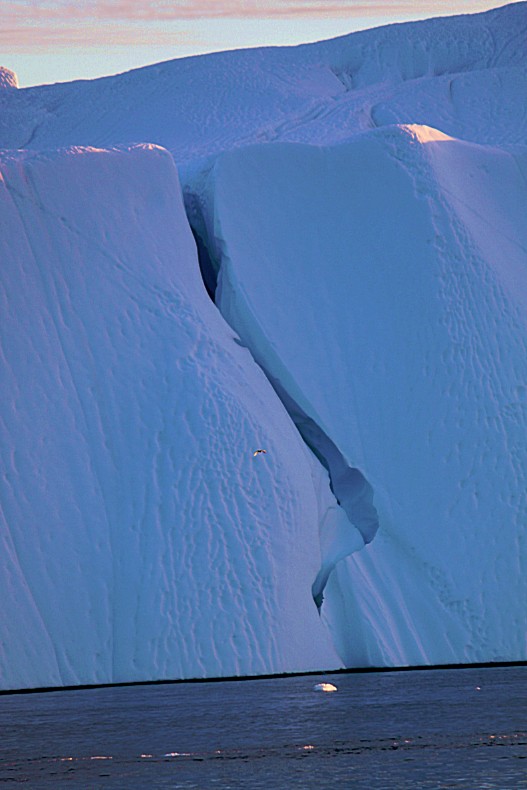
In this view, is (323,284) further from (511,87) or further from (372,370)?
(511,87)

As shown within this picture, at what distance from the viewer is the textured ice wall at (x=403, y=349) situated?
1677 cm

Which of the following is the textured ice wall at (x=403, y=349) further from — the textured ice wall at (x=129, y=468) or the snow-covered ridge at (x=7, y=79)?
the snow-covered ridge at (x=7, y=79)

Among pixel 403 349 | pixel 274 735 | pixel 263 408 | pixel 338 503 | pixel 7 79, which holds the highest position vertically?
pixel 7 79

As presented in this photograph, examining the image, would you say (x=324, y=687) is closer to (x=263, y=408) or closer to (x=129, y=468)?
(x=129, y=468)

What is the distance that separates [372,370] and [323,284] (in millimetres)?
1322

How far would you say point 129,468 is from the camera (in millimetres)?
16203

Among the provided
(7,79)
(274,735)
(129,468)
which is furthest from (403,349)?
(7,79)

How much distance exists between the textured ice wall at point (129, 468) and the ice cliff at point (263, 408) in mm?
25

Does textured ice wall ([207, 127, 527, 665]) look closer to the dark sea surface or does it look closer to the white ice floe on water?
the dark sea surface

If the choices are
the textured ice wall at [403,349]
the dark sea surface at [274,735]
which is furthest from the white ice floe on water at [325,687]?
the textured ice wall at [403,349]

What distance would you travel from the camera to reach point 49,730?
38.0ft

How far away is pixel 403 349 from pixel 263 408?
1.79m

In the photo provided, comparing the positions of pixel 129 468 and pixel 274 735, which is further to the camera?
pixel 129 468

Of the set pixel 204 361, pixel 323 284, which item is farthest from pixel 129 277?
pixel 323 284
